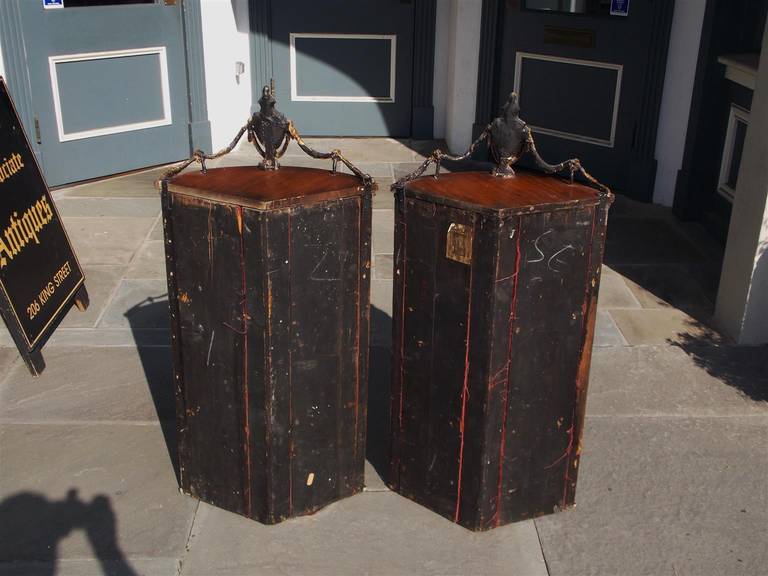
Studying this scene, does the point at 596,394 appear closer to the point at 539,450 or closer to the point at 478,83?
the point at 539,450

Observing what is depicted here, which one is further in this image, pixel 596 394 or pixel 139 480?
pixel 596 394

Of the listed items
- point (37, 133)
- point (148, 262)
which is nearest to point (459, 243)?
point (148, 262)

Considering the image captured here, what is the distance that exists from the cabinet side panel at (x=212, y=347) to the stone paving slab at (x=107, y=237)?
3.09 m

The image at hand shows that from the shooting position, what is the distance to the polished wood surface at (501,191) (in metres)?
3.69

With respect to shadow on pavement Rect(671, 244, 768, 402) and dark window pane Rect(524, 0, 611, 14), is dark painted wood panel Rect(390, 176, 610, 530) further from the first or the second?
dark window pane Rect(524, 0, 611, 14)

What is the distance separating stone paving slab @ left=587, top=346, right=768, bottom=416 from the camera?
5.20m

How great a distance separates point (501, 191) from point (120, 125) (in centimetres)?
565

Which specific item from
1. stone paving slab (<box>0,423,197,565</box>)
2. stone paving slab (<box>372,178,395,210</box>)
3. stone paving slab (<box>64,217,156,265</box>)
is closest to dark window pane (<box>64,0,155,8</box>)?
stone paving slab (<box>64,217,156,265</box>)

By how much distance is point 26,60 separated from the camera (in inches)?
305

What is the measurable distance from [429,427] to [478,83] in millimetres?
5488

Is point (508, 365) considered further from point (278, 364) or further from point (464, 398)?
point (278, 364)

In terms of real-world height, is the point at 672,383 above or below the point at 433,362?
below

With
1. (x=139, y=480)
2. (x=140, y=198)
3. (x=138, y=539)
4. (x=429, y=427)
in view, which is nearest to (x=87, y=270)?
(x=140, y=198)

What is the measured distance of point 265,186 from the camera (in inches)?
151
